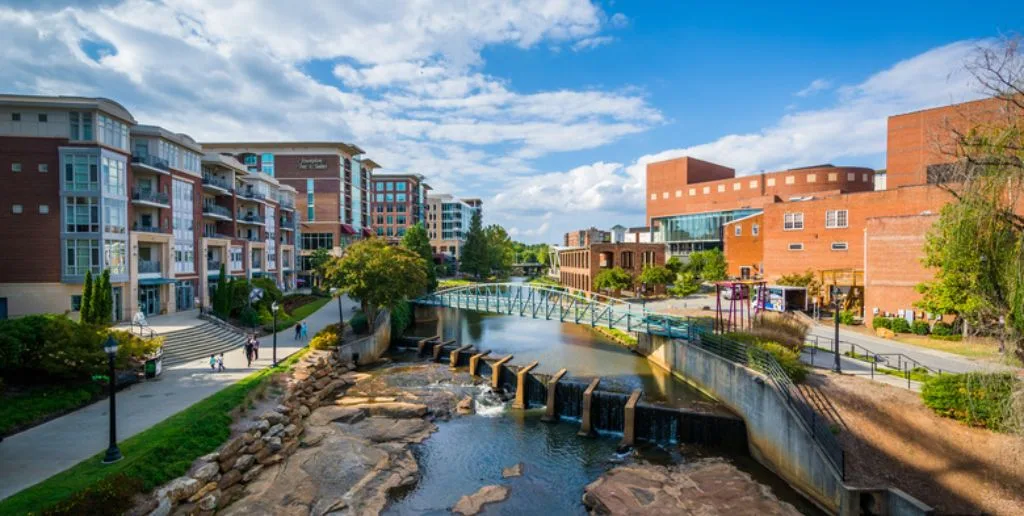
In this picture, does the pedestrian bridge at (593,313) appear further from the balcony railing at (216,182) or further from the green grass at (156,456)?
the green grass at (156,456)

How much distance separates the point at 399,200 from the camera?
341ft

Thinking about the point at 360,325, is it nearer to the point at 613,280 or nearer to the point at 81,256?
the point at 81,256

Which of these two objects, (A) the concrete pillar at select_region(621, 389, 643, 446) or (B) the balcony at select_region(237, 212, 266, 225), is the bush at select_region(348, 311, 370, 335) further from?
(A) the concrete pillar at select_region(621, 389, 643, 446)

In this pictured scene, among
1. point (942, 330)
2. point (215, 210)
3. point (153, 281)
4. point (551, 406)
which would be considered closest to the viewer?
point (551, 406)

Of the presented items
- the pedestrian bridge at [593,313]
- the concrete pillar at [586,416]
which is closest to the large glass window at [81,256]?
the pedestrian bridge at [593,313]

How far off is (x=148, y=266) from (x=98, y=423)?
67.8 feet

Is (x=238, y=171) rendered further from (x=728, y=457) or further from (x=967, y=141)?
(x=967, y=141)

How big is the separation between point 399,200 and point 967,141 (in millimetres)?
100561

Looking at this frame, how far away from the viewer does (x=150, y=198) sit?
3275cm

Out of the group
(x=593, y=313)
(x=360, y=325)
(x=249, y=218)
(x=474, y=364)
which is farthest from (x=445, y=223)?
(x=474, y=364)

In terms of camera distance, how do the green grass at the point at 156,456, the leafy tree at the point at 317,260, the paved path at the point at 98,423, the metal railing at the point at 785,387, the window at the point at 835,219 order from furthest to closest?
the leafy tree at the point at 317,260
the window at the point at 835,219
the metal railing at the point at 785,387
the paved path at the point at 98,423
the green grass at the point at 156,456

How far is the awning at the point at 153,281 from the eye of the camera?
32.1 metres

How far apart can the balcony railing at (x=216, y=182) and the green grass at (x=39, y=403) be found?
88.8 ft

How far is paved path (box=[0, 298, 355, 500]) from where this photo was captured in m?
12.5
